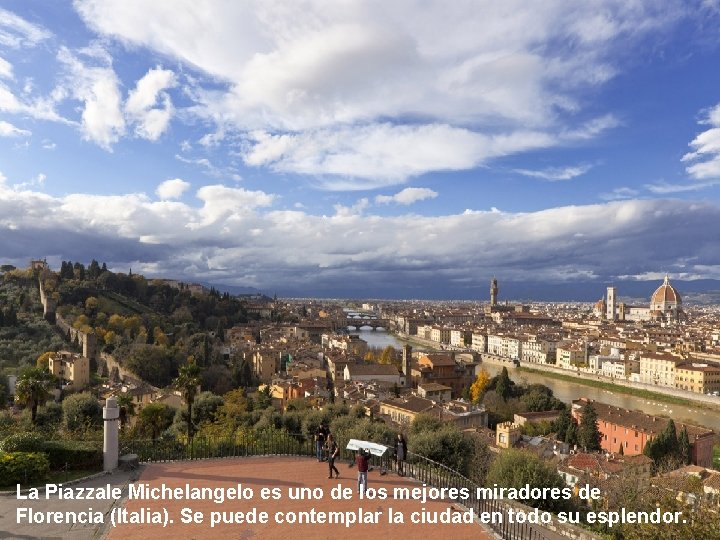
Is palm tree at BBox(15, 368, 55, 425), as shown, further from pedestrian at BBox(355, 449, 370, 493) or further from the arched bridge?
the arched bridge

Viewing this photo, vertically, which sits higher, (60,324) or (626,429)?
(60,324)

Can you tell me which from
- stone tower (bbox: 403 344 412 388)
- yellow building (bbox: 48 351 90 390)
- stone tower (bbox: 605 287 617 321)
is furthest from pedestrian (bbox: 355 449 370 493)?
stone tower (bbox: 605 287 617 321)

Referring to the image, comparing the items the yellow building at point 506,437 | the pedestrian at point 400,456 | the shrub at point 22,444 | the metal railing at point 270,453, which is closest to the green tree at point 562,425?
the yellow building at point 506,437

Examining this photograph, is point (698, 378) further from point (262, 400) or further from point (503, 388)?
point (262, 400)

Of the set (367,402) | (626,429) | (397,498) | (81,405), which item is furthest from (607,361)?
(397,498)

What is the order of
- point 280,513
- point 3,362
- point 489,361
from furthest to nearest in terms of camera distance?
point 489,361 < point 3,362 < point 280,513

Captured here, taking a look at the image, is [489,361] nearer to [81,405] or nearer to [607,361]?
[607,361]

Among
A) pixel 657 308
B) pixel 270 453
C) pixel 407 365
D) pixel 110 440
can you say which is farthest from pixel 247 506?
pixel 657 308

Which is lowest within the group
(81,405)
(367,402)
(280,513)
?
(367,402)
